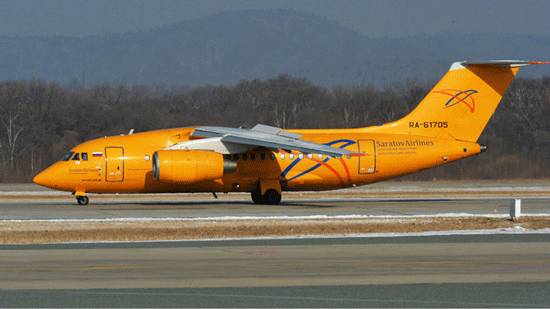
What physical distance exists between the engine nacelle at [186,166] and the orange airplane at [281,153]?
0.04m

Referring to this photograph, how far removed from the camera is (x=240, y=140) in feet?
104

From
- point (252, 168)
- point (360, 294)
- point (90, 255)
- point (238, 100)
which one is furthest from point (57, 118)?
point (360, 294)

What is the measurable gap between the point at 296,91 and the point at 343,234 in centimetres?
7232

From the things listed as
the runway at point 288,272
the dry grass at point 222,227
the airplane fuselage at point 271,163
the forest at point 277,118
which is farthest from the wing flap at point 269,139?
the forest at point 277,118

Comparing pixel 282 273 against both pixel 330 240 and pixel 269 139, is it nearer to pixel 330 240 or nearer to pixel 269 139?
pixel 330 240

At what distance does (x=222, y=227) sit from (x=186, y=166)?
322 inches

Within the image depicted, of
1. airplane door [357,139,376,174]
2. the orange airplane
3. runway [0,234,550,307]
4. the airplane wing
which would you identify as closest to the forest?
the orange airplane

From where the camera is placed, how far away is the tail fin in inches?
1389

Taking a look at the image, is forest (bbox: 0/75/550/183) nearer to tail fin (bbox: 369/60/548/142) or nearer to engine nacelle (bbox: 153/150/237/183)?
tail fin (bbox: 369/60/548/142)

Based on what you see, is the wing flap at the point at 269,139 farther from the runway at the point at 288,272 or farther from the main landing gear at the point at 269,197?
the runway at the point at 288,272

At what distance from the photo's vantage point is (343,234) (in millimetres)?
21859

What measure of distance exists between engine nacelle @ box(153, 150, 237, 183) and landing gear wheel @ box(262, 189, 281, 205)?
2453mm

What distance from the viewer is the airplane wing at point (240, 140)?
102 ft

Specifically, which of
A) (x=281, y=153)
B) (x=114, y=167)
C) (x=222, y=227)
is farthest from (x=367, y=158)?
(x=222, y=227)
